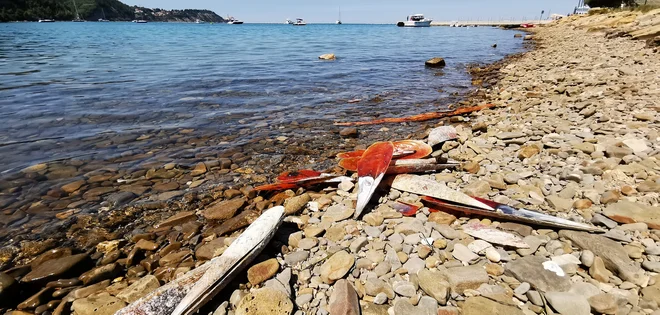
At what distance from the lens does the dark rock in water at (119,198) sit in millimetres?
4336

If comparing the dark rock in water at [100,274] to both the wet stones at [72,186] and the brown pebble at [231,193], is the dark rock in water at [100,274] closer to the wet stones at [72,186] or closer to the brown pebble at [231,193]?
the brown pebble at [231,193]

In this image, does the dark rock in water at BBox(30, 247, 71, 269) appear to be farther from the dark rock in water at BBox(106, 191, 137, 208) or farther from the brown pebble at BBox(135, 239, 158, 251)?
the dark rock in water at BBox(106, 191, 137, 208)

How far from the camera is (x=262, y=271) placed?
2672 millimetres

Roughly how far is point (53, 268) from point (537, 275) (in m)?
4.64

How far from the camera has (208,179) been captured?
511cm

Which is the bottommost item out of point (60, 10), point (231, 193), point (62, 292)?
point (62, 292)

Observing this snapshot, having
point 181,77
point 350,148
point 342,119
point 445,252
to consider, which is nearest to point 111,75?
point 181,77

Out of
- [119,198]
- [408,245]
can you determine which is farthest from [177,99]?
[408,245]

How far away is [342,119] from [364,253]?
5.97 m

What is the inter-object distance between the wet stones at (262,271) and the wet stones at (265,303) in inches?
10.8

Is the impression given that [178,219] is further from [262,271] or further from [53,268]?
[262,271]

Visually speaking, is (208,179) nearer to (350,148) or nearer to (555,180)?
(350,148)

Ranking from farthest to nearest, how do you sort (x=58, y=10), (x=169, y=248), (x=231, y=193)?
1. (x=58, y=10)
2. (x=231, y=193)
3. (x=169, y=248)

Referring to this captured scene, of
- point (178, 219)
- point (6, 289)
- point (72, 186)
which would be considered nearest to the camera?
point (6, 289)
